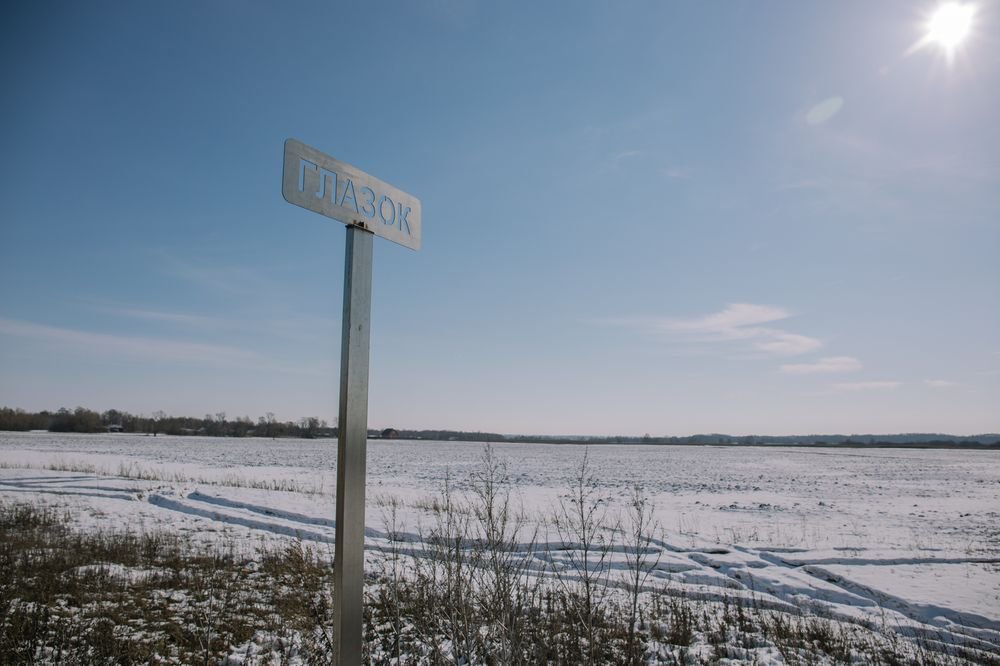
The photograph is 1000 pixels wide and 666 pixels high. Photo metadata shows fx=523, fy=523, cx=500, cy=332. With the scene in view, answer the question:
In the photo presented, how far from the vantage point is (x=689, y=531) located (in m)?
13.1

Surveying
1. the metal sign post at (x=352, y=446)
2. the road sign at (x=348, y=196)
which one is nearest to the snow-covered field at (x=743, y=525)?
the metal sign post at (x=352, y=446)

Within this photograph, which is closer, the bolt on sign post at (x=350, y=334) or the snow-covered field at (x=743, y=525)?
the bolt on sign post at (x=350, y=334)

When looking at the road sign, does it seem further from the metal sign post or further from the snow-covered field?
the snow-covered field

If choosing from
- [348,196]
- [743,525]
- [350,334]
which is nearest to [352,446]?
[350,334]

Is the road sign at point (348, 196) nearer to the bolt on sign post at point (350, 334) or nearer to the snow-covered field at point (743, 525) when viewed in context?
the bolt on sign post at point (350, 334)

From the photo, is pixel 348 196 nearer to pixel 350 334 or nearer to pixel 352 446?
pixel 350 334

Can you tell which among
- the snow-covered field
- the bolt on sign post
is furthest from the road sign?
the snow-covered field

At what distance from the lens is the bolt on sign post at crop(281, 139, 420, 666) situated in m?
2.05

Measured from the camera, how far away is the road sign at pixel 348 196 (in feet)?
6.69

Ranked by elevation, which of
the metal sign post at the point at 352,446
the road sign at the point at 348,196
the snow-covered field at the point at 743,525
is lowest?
the snow-covered field at the point at 743,525

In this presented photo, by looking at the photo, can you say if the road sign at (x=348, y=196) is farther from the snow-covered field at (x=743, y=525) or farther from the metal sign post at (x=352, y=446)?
the snow-covered field at (x=743, y=525)

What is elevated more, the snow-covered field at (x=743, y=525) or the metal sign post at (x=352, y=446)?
the metal sign post at (x=352, y=446)

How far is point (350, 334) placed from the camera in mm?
2213

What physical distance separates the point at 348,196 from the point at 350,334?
23.4 inches
